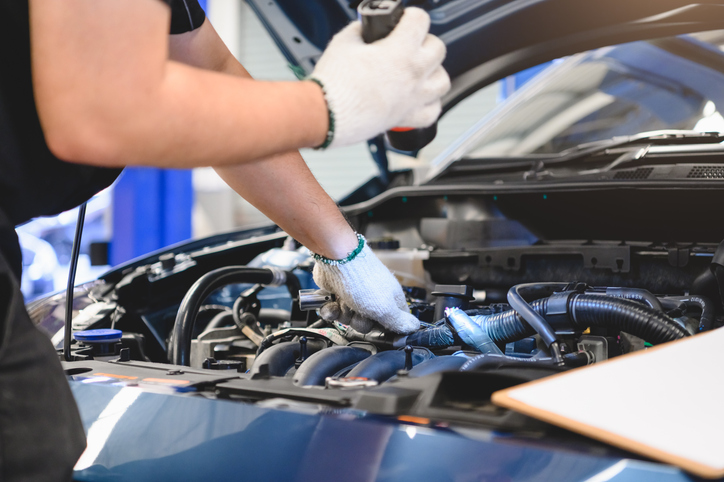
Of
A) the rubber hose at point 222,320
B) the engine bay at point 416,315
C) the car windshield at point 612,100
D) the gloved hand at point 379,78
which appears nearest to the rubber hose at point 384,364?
the engine bay at point 416,315

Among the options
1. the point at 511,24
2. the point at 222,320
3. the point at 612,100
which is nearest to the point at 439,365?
the point at 222,320

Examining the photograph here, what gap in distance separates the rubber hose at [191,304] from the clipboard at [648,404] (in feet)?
2.40

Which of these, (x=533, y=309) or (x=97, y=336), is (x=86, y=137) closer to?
(x=97, y=336)

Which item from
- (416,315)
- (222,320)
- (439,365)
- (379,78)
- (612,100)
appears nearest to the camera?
(379,78)

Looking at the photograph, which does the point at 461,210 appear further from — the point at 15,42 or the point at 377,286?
the point at 15,42

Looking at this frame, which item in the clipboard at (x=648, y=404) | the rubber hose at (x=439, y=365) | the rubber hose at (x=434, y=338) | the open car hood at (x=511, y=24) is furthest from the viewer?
the open car hood at (x=511, y=24)

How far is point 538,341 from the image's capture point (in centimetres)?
105

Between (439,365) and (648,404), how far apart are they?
347mm

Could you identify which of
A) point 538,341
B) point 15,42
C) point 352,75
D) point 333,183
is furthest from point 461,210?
point 333,183

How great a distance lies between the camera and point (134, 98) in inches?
21.8

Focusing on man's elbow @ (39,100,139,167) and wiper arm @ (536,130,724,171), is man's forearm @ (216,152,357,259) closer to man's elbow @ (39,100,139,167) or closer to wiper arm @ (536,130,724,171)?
man's elbow @ (39,100,139,167)

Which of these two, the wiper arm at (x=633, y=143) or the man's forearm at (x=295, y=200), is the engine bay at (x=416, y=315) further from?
the wiper arm at (x=633, y=143)

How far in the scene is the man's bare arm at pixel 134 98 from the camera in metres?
0.55

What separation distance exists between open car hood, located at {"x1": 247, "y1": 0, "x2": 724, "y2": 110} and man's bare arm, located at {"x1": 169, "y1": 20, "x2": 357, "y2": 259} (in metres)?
0.34
